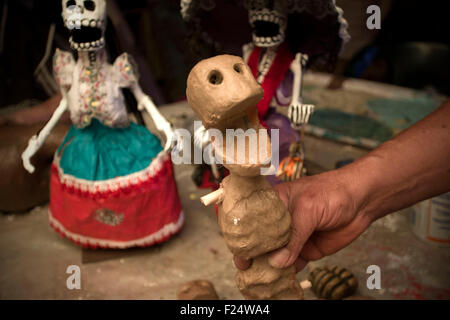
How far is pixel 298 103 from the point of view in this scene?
4.70 ft

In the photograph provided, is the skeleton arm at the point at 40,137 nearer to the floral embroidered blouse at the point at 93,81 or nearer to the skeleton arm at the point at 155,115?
the floral embroidered blouse at the point at 93,81

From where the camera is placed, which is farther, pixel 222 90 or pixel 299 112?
pixel 299 112

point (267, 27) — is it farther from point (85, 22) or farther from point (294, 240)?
point (294, 240)

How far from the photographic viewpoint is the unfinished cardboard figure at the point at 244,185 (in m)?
0.74

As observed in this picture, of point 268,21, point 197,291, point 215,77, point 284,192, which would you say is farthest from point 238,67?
point 197,291

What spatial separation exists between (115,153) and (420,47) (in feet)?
7.20

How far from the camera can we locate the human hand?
1.02 meters

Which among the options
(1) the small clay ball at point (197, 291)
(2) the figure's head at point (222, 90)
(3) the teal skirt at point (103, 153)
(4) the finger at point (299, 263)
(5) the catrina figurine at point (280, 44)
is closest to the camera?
(2) the figure's head at point (222, 90)

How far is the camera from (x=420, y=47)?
277 centimetres

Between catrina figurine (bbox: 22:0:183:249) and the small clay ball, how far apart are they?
0.89ft

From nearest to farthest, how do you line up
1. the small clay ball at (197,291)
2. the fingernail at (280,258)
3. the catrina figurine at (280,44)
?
the fingernail at (280,258)
the catrina figurine at (280,44)
the small clay ball at (197,291)

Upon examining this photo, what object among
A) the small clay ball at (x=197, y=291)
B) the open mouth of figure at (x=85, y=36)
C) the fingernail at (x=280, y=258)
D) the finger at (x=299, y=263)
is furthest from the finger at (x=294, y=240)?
the open mouth of figure at (x=85, y=36)

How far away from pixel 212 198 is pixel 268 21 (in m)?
0.72
